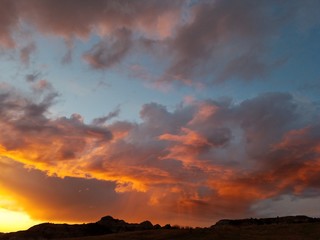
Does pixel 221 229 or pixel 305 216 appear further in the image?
pixel 305 216

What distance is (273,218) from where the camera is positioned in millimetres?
100312

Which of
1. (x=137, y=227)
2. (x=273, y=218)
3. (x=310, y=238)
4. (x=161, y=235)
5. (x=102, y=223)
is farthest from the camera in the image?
(x=102, y=223)

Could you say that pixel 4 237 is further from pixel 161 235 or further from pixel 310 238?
pixel 310 238

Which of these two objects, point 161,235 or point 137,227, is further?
point 137,227

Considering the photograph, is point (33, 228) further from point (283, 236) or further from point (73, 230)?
point (283, 236)

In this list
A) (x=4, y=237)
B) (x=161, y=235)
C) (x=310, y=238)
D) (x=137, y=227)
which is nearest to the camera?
(x=310, y=238)

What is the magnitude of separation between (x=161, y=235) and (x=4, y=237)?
61666 millimetres

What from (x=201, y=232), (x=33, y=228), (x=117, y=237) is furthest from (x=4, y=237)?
(x=201, y=232)

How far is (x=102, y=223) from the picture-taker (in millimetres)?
126000

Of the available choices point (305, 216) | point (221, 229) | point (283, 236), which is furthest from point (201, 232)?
point (305, 216)

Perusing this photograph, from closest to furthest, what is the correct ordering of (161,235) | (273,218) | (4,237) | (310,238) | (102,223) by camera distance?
(310,238) → (161,235) → (273,218) → (4,237) → (102,223)

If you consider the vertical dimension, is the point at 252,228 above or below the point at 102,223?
below

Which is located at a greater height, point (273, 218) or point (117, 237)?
point (273, 218)

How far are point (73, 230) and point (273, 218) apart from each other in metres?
55.3
